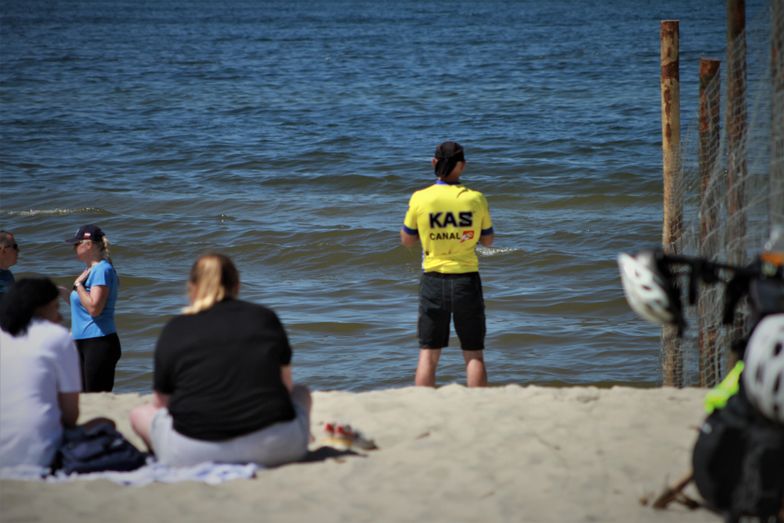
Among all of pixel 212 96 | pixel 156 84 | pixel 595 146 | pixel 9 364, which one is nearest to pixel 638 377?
pixel 9 364

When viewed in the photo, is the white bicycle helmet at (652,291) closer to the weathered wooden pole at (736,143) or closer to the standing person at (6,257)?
the weathered wooden pole at (736,143)

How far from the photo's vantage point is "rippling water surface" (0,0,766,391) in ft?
33.6

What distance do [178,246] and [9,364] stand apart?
9792mm

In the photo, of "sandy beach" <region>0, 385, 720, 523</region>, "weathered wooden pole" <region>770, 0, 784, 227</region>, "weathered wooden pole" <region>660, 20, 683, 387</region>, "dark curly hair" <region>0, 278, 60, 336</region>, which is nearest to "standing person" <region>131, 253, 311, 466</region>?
"sandy beach" <region>0, 385, 720, 523</region>

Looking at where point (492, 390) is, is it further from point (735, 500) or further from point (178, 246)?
point (178, 246)

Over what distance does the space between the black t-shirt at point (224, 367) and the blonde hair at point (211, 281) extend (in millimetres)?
47

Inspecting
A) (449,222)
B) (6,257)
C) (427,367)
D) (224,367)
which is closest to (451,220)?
(449,222)

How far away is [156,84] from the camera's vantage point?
34625 millimetres

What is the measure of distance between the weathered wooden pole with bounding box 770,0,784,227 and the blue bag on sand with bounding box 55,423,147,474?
3.58 metres

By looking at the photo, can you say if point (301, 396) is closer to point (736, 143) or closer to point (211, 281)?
point (211, 281)

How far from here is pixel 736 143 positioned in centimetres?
632

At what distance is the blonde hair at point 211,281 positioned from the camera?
4.78 m

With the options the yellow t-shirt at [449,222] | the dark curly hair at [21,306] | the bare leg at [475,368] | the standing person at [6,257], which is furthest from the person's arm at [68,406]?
the bare leg at [475,368]

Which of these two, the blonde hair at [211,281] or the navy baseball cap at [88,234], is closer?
the blonde hair at [211,281]
